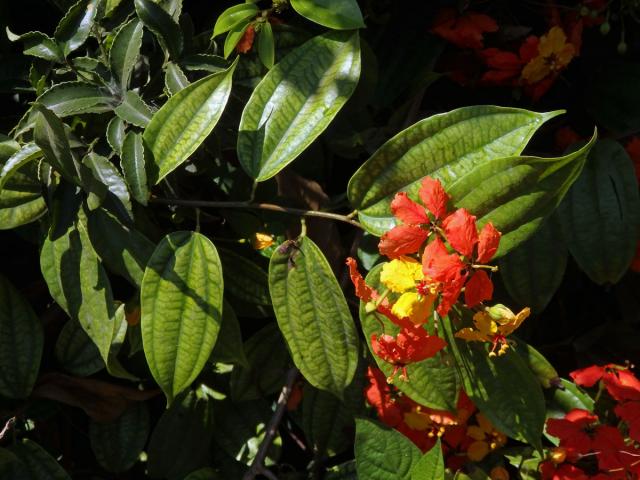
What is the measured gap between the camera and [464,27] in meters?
1.21

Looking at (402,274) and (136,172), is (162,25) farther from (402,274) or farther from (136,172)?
(402,274)

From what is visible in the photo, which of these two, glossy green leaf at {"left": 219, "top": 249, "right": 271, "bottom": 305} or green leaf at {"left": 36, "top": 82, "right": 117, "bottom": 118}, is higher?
green leaf at {"left": 36, "top": 82, "right": 117, "bottom": 118}

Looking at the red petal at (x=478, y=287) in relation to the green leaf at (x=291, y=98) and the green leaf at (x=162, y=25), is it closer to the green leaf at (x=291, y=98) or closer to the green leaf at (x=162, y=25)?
the green leaf at (x=291, y=98)

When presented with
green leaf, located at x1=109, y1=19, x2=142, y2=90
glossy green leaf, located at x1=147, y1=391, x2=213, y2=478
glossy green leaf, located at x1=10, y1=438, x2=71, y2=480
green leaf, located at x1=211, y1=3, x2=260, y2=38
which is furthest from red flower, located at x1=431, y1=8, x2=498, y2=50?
glossy green leaf, located at x1=10, y1=438, x2=71, y2=480

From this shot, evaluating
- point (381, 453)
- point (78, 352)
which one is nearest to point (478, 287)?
point (381, 453)

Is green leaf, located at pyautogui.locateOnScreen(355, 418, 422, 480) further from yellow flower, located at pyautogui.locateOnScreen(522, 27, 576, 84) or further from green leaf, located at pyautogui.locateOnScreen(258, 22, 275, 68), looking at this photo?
yellow flower, located at pyautogui.locateOnScreen(522, 27, 576, 84)

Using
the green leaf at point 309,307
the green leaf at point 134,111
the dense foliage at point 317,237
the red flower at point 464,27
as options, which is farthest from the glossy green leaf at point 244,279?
the red flower at point 464,27

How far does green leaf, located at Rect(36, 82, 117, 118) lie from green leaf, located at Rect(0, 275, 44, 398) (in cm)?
29

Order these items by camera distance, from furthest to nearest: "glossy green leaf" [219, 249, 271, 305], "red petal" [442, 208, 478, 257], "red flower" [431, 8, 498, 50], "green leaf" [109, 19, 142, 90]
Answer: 1. "red flower" [431, 8, 498, 50]
2. "glossy green leaf" [219, 249, 271, 305]
3. "green leaf" [109, 19, 142, 90]
4. "red petal" [442, 208, 478, 257]

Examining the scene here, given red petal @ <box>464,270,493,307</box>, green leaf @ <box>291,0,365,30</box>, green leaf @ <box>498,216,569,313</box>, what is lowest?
green leaf @ <box>498,216,569,313</box>

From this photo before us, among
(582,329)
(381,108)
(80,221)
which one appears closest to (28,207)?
(80,221)

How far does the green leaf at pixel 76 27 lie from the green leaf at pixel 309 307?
0.32m

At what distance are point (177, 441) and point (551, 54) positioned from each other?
0.77 metres

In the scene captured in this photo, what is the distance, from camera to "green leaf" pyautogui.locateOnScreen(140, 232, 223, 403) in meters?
0.92
